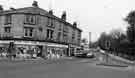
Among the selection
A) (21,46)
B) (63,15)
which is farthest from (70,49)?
(21,46)

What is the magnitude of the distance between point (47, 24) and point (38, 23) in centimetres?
210

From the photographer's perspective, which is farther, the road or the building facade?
the building facade

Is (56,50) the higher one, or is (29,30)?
A: (29,30)

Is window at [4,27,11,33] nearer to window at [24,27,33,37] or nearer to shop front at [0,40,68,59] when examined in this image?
shop front at [0,40,68,59]

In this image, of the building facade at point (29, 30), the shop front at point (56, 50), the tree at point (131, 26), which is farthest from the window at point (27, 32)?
→ the tree at point (131, 26)

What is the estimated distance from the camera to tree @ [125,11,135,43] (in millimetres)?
33781

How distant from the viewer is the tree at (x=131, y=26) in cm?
3378

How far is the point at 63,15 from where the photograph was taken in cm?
3766

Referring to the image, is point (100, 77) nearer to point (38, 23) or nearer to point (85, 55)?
point (38, 23)

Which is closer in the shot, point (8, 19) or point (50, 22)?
point (8, 19)

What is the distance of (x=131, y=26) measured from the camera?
35.2 m

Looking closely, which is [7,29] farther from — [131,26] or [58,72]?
[131,26]

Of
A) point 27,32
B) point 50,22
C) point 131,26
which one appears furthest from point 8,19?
point 131,26

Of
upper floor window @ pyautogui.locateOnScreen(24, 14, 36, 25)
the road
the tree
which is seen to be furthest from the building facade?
the tree
